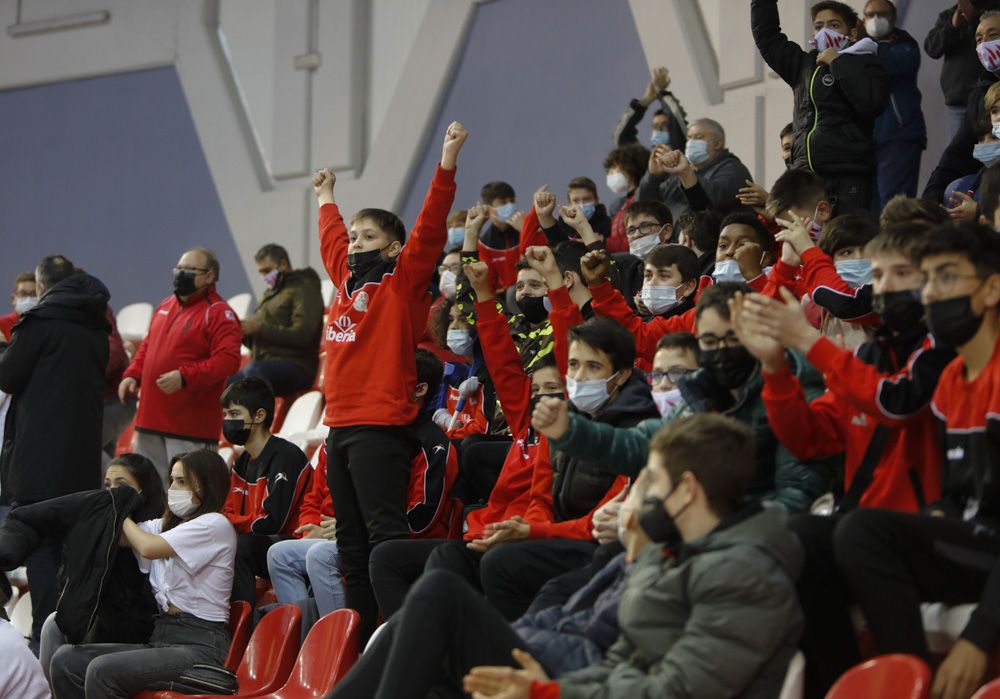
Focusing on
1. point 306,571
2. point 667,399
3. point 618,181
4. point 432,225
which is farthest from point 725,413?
point 618,181

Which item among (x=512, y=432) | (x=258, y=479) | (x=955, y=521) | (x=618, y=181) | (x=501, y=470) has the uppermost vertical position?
(x=618, y=181)

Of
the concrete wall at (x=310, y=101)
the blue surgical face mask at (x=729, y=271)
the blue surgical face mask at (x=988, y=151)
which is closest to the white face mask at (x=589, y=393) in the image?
the blue surgical face mask at (x=729, y=271)

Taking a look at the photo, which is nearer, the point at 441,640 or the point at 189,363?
the point at 441,640

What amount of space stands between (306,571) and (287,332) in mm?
3120

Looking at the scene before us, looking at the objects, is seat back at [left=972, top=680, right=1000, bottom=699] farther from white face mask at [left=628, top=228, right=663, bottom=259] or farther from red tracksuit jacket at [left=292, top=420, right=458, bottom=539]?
white face mask at [left=628, top=228, right=663, bottom=259]

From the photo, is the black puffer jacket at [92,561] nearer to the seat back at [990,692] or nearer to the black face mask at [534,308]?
the black face mask at [534,308]

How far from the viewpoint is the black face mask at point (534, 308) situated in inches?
210

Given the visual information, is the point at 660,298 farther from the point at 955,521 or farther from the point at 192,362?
the point at 192,362

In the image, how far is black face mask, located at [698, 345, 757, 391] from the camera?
11.9ft

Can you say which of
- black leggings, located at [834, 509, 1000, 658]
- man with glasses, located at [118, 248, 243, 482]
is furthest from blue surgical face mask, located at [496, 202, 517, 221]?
black leggings, located at [834, 509, 1000, 658]

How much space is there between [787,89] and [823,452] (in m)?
4.71

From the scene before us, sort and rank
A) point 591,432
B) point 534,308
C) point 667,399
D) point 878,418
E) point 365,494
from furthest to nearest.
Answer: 1. point 534,308
2. point 365,494
3. point 667,399
4. point 591,432
5. point 878,418

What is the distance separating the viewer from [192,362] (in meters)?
7.05

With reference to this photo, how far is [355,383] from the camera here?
16.1ft
